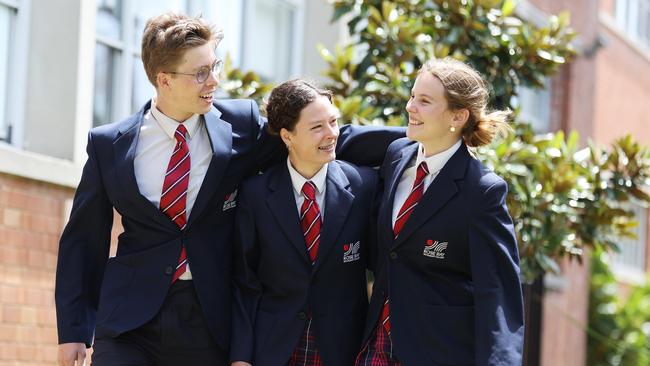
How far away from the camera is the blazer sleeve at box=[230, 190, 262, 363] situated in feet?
16.2

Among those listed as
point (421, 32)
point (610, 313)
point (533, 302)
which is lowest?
point (610, 313)

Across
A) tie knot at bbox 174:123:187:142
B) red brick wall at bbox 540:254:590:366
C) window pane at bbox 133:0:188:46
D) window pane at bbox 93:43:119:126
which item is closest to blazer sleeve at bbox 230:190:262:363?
tie knot at bbox 174:123:187:142

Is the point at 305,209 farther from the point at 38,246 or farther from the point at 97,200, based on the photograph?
the point at 38,246

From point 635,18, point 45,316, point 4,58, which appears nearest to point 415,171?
point 45,316

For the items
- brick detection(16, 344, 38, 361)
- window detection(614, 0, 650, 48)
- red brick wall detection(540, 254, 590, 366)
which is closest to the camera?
brick detection(16, 344, 38, 361)

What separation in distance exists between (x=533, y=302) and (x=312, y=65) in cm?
294

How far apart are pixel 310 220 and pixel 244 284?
383 mm

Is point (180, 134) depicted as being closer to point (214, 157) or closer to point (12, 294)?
point (214, 157)

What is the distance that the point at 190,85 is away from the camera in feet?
16.4

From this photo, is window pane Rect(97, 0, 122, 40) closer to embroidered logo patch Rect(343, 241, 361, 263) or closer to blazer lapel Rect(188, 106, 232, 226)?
blazer lapel Rect(188, 106, 232, 226)

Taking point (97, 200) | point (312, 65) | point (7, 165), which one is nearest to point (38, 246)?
point (7, 165)

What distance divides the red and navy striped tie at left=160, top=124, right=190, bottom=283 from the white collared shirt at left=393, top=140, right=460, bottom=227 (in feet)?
2.82

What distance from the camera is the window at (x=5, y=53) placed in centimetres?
764

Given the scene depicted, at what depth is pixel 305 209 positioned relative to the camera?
16.5 feet
